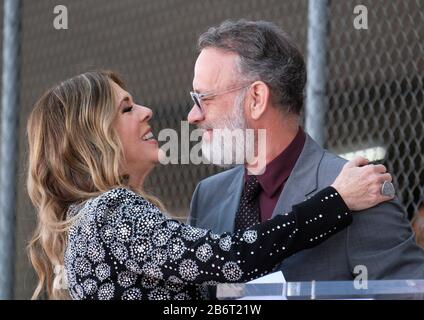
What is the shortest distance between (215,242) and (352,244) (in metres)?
0.44

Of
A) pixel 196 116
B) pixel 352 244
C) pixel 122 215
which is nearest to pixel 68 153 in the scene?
pixel 122 215

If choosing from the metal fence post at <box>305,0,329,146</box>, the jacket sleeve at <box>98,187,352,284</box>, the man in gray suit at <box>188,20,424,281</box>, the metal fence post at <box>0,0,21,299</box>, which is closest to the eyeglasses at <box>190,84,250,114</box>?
the man in gray suit at <box>188,20,424,281</box>

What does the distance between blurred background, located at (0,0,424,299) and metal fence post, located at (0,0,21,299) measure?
614 millimetres

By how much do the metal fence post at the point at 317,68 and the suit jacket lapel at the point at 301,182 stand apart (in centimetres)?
81

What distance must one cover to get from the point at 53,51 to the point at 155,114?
0.96m

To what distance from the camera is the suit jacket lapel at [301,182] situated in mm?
2867

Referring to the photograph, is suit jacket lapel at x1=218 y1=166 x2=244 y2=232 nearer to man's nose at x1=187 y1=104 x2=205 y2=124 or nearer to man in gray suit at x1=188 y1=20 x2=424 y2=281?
man in gray suit at x1=188 y1=20 x2=424 y2=281

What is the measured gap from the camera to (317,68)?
3.76 meters

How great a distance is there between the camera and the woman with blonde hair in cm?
255

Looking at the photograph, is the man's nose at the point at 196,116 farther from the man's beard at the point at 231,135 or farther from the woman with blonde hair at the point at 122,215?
the woman with blonde hair at the point at 122,215
